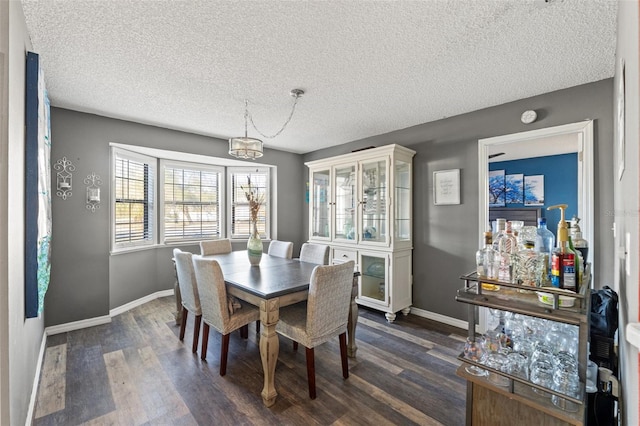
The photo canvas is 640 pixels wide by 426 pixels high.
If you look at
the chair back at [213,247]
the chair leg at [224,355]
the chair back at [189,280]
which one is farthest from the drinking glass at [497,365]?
the chair back at [213,247]

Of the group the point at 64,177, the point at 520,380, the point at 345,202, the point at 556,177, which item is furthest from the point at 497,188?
the point at 64,177

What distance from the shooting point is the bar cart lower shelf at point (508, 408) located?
116 centimetres

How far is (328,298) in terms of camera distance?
2.02 m

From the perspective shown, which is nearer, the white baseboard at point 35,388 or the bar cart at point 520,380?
the bar cart at point 520,380

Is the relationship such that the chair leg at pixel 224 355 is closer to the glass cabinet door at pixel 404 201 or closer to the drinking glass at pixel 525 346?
the drinking glass at pixel 525 346

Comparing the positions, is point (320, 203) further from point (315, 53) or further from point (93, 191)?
point (93, 191)

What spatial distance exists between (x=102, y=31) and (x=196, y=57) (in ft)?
1.76

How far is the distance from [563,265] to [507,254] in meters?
0.19

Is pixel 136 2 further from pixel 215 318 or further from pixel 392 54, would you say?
pixel 215 318

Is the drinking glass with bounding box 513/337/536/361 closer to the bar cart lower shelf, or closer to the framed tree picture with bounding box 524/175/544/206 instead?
the bar cart lower shelf

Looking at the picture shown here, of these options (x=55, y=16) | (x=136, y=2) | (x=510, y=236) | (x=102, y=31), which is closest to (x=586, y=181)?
(x=510, y=236)

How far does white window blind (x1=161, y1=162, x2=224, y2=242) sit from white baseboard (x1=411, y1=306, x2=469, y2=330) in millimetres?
3372

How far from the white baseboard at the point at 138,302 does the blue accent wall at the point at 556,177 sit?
6203mm

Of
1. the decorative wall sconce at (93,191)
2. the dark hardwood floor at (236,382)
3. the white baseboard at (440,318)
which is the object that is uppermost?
the decorative wall sconce at (93,191)
